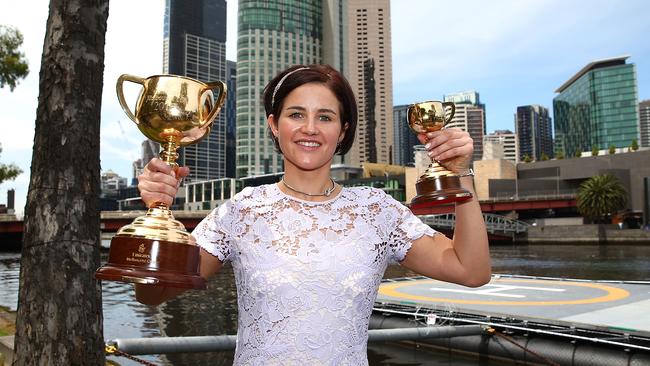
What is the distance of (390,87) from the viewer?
193m

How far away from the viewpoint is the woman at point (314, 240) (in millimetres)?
1916

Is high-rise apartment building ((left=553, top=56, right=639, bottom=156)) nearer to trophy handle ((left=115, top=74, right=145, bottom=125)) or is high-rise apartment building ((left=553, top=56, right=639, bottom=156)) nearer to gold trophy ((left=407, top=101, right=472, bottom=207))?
gold trophy ((left=407, top=101, right=472, bottom=207))

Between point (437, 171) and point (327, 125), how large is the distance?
0.58 metres

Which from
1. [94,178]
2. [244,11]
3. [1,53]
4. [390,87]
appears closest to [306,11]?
[244,11]

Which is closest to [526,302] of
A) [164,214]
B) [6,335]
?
[6,335]

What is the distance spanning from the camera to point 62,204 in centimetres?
393

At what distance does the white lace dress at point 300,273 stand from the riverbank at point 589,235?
5792cm

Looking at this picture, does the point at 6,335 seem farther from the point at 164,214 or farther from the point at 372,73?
the point at 372,73

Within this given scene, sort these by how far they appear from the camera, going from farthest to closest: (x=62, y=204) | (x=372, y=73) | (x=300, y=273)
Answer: (x=372, y=73), (x=62, y=204), (x=300, y=273)

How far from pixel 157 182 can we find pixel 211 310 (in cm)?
1687

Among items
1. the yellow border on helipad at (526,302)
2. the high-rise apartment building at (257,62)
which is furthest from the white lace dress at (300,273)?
the high-rise apartment building at (257,62)

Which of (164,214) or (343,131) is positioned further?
(343,131)

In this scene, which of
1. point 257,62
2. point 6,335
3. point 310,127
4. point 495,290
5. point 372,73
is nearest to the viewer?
point 310,127

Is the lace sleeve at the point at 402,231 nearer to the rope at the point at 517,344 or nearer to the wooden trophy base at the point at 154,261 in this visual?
the wooden trophy base at the point at 154,261
